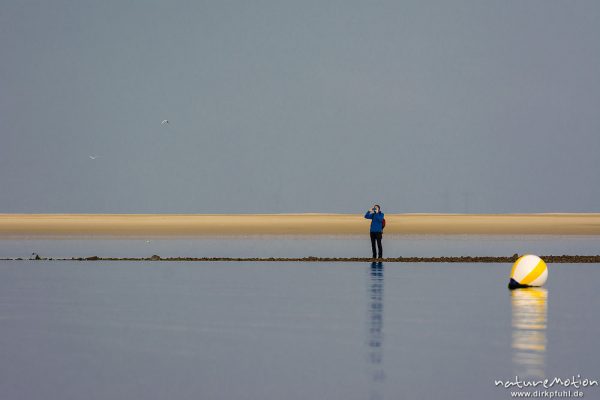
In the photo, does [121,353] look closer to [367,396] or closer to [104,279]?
[367,396]

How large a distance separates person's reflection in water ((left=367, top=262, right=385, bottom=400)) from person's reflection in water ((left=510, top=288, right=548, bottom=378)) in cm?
166

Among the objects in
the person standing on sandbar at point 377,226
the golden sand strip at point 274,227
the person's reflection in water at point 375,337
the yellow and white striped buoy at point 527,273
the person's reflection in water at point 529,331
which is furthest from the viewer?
the golden sand strip at point 274,227

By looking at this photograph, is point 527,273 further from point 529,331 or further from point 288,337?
point 288,337

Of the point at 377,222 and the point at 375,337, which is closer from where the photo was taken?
the point at 375,337

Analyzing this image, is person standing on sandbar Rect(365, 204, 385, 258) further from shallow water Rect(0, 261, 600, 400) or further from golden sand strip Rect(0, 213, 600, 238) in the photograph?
golden sand strip Rect(0, 213, 600, 238)

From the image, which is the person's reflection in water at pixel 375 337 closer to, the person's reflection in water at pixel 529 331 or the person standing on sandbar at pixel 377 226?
the person's reflection in water at pixel 529 331

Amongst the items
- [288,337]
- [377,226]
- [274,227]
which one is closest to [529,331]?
[288,337]

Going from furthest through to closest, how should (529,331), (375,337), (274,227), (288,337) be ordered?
(274,227)
(529,331)
(288,337)
(375,337)

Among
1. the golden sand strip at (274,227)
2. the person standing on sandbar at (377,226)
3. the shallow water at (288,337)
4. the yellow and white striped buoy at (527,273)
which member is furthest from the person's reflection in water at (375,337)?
the golden sand strip at (274,227)

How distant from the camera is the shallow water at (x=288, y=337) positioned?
11031 millimetres

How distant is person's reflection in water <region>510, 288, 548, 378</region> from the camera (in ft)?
39.1

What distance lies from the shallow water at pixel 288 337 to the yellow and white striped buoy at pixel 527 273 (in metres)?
0.38

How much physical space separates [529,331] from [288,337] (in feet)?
12.2

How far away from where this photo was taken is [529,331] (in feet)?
49.6
